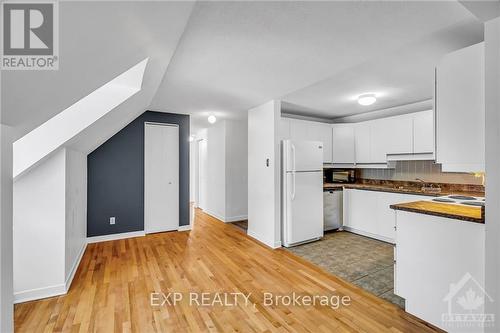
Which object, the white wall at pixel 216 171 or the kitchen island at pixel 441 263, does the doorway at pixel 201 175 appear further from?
the kitchen island at pixel 441 263

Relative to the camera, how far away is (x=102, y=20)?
0.94 meters

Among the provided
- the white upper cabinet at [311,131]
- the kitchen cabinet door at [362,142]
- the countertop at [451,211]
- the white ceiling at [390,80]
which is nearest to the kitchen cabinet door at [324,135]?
the white upper cabinet at [311,131]

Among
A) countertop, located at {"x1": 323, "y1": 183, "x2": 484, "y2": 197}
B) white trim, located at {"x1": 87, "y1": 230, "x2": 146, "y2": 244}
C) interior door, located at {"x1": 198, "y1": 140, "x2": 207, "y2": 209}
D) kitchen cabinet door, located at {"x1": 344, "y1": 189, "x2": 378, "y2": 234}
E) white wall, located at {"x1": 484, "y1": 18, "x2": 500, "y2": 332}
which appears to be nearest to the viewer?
white wall, located at {"x1": 484, "y1": 18, "x2": 500, "y2": 332}

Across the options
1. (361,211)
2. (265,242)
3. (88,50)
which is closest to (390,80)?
(361,211)

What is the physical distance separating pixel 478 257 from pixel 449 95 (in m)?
1.19

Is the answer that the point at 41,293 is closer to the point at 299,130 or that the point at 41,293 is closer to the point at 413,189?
the point at 299,130

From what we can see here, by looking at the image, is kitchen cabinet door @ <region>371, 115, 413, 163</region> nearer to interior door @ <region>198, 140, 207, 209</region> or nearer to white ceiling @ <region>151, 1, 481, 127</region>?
white ceiling @ <region>151, 1, 481, 127</region>

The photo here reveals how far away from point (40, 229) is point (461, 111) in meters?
3.87

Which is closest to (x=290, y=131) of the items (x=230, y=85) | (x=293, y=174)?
(x=293, y=174)

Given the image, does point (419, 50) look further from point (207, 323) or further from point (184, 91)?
point (207, 323)

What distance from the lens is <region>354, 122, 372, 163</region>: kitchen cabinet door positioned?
178 inches

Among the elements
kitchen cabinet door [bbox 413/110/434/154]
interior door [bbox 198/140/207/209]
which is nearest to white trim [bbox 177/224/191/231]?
A: interior door [bbox 198/140/207/209]

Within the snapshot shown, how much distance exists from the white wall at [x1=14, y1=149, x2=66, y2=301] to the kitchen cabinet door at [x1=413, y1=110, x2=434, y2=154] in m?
4.95

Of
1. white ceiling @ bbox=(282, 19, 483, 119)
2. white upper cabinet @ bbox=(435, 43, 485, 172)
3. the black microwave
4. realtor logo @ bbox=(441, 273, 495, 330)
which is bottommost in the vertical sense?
realtor logo @ bbox=(441, 273, 495, 330)
